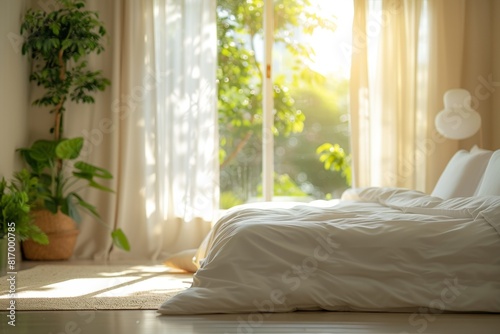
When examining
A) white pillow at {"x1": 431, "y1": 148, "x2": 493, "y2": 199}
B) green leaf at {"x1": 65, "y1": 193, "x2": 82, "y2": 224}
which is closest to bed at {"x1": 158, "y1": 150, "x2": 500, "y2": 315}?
white pillow at {"x1": 431, "y1": 148, "x2": 493, "y2": 199}

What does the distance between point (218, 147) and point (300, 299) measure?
2787 mm

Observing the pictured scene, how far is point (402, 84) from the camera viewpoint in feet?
18.9

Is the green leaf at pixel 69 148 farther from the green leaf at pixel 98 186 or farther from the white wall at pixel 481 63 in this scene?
the white wall at pixel 481 63

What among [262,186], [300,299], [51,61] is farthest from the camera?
[262,186]

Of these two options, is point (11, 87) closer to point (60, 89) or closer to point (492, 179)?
point (60, 89)

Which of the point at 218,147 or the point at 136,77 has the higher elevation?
the point at 136,77

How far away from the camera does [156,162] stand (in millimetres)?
5629

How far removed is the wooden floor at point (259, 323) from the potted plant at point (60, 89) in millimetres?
2228

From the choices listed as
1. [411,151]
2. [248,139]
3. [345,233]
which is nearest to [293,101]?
[248,139]

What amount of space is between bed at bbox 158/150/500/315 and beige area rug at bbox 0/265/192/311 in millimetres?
410

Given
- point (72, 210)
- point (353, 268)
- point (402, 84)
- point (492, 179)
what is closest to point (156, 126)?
point (72, 210)

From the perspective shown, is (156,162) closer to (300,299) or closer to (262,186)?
(262,186)

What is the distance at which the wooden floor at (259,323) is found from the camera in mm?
2676

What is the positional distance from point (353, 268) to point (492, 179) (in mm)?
1008
